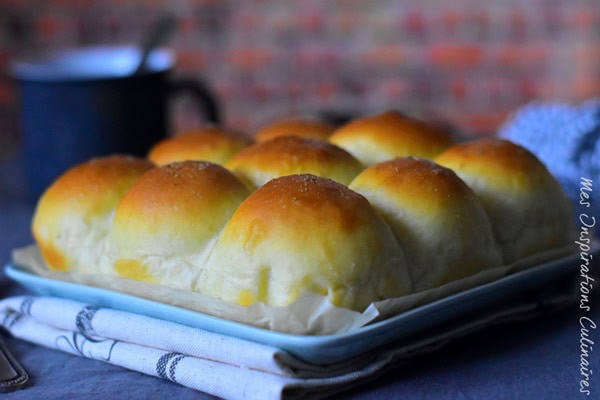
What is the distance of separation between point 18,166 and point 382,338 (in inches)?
45.8

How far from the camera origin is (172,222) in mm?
785

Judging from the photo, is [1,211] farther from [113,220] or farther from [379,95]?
[379,95]

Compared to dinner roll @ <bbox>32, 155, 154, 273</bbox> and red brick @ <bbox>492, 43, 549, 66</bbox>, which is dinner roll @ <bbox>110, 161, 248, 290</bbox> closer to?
dinner roll @ <bbox>32, 155, 154, 273</bbox>

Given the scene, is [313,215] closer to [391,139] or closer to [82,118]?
[391,139]

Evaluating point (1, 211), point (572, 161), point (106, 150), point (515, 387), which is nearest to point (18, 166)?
point (1, 211)

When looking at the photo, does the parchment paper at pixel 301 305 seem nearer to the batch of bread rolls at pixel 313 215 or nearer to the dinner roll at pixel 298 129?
the batch of bread rolls at pixel 313 215

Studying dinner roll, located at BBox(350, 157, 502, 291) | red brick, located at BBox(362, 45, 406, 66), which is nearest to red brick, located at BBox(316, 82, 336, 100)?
red brick, located at BBox(362, 45, 406, 66)

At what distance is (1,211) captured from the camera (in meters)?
1.33

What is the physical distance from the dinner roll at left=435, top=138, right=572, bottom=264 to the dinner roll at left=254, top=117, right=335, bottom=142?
232 millimetres

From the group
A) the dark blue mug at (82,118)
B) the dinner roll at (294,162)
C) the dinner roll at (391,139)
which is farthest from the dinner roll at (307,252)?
the dark blue mug at (82,118)

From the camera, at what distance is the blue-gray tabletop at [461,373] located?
0.69 metres

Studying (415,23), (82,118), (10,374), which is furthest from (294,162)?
(415,23)

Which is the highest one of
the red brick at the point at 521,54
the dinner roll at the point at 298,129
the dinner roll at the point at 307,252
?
the dinner roll at the point at 298,129

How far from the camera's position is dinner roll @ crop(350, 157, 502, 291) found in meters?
0.77
